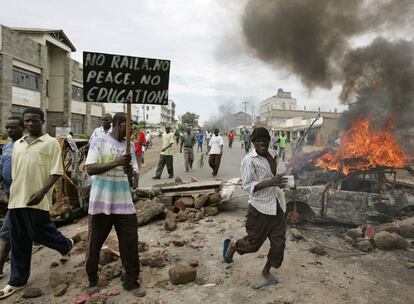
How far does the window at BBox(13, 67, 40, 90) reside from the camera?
25.1 m

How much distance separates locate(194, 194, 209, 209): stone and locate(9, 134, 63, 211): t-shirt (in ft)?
11.6

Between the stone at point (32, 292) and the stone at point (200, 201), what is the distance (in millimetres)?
3595

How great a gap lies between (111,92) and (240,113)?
129 m

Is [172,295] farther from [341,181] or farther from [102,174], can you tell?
[341,181]

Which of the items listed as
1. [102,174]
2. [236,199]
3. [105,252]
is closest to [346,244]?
[236,199]

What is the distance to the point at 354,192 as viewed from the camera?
5.90 meters

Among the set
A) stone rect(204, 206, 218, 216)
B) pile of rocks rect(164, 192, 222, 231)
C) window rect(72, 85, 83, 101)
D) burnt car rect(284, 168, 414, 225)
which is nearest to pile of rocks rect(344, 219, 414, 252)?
burnt car rect(284, 168, 414, 225)

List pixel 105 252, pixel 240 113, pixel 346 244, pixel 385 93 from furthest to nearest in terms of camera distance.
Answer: pixel 240 113 → pixel 385 93 → pixel 346 244 → pixel 105 252

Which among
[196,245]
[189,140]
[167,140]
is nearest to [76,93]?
[189,140]

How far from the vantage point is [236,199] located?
7656 mm

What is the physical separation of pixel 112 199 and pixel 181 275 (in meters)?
1.20

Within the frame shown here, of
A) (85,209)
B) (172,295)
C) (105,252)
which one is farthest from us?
(85,209)

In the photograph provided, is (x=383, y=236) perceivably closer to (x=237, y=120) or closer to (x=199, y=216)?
(x=199, y=216)

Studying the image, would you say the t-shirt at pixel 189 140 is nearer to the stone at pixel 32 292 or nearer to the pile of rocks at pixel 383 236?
the pile of rocks at pixel 383 236
